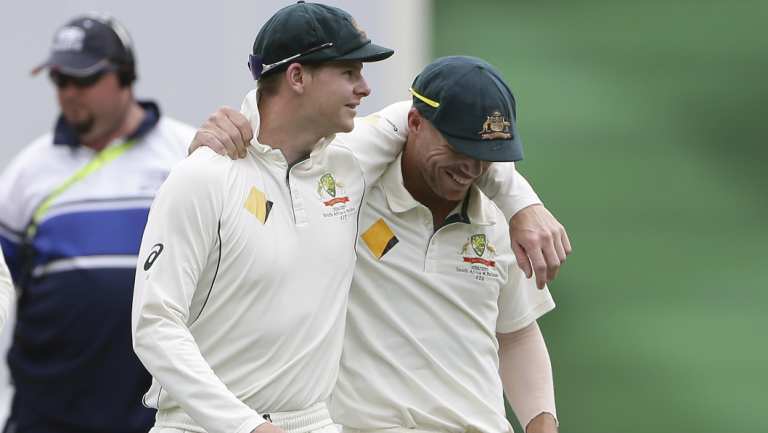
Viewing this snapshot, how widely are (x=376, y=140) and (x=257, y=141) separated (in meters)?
0.42

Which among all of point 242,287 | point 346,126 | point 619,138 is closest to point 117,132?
point 346,126

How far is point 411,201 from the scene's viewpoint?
3.49 meters

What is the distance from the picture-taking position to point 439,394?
348 cm

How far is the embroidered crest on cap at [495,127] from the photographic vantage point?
10.9 feet

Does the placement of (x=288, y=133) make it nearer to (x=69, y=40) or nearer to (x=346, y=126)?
(x=346, y=126)

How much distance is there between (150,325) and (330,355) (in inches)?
18.2

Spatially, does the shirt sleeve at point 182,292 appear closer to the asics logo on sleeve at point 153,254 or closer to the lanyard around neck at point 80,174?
the asics logo on sleeve at point 153,254

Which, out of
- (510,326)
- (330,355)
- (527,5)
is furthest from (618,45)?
(330,355)

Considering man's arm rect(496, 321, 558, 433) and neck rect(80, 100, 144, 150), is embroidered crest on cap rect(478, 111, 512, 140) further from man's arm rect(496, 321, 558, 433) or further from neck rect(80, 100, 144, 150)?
neck rect(80, 100, 144, 150)

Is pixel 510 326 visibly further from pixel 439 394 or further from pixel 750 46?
pixel 750 46

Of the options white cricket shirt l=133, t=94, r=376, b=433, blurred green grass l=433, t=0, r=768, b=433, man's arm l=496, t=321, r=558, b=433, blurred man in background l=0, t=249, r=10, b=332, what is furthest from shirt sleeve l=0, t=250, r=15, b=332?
blurred green grass l=433, t=0, r=768, b=433

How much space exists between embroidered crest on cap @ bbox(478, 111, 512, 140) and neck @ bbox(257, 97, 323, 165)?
371 mm

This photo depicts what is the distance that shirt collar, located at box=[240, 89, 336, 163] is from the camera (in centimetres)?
314

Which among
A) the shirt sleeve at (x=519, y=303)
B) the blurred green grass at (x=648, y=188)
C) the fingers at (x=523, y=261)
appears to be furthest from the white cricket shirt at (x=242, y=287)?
the blurred green grass at (x=648, y=188)
